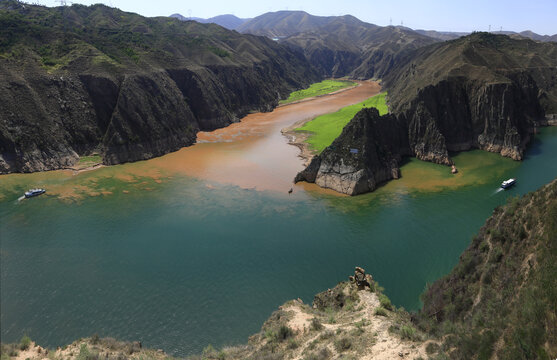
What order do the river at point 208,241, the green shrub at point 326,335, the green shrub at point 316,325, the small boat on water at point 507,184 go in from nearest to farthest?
1. the green shrub at point 326,335
2. the green shrub at point 316,325
3. the river at point 208,241
4. the small boat on water at point 507,184

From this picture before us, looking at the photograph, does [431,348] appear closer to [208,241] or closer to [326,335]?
[326,335]

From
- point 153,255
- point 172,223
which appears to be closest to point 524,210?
point 153,255

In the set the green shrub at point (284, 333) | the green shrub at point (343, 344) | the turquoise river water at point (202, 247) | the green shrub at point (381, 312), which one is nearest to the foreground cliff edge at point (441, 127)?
the turquoise river water at point (202, 247)

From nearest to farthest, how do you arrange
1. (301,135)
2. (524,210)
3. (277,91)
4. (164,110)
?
(524,210) → (164,110) → (301,135) → (277,91)

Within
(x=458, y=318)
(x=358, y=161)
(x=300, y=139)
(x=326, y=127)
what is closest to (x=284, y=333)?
(x=458, y=318)

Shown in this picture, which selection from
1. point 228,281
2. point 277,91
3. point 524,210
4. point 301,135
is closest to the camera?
point 524,210

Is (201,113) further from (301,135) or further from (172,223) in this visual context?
(172,223)

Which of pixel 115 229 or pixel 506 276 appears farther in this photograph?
pixel 115 229

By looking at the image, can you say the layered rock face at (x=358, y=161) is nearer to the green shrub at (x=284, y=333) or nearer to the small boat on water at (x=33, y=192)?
the green shrub at (x=284, y=333)
